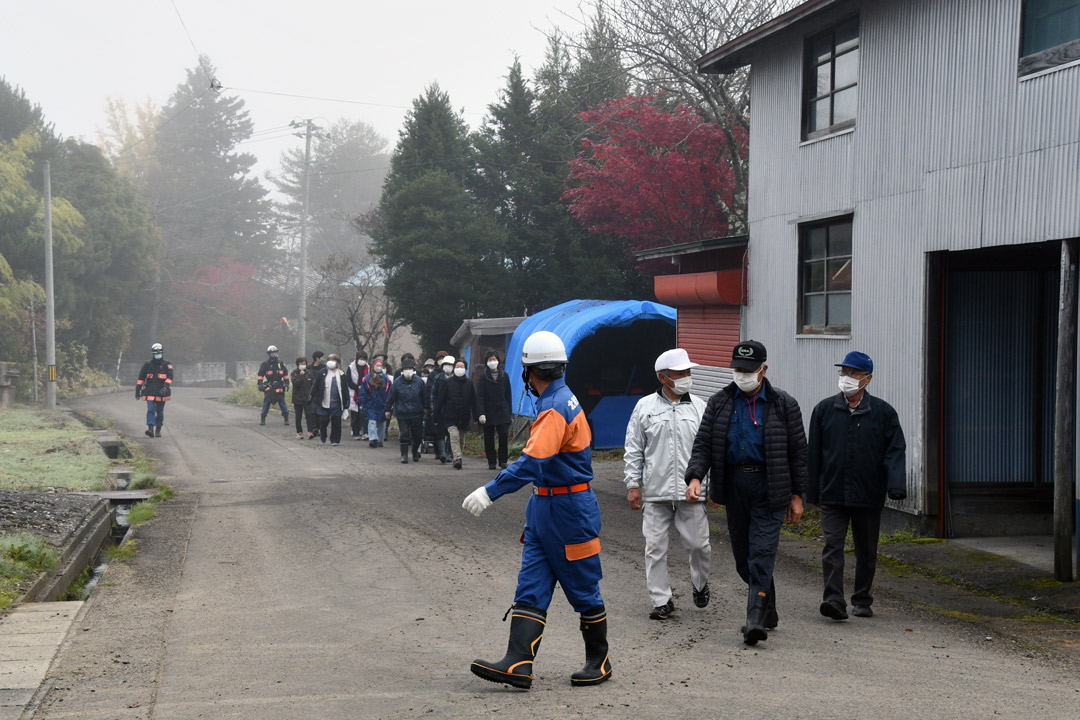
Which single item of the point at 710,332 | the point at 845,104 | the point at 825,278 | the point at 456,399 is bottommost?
the point at 456,399

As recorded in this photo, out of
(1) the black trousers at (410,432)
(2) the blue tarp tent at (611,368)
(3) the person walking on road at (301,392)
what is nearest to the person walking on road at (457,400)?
(1) the black trousers at (410,432)

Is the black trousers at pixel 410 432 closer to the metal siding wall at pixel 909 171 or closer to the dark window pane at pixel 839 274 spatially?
the metal siding wall at pixel 909 171

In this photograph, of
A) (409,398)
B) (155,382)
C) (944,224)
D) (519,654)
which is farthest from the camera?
(155,382)

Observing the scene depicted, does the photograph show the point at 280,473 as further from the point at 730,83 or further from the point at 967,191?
the point at 730,83

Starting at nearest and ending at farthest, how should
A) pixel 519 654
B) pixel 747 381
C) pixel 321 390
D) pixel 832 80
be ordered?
pixel 519 654, pixel 747 381, pixel 832 80, pixel 321 390

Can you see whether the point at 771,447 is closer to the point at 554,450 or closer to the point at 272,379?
the point at 554,450

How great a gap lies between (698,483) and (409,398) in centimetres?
1217

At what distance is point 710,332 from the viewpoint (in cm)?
1529

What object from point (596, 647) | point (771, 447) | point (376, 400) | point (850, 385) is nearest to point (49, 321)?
point (376, 400)

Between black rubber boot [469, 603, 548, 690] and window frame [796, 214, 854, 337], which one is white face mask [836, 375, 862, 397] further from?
window frame [796, 214, 854, 337]

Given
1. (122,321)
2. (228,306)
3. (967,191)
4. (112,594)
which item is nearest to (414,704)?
(112,594)

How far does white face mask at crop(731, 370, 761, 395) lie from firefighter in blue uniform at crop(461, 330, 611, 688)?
1.58 meters

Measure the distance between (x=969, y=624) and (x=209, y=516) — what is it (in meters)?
8.51

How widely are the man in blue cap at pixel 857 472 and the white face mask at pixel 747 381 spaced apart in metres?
0.99
